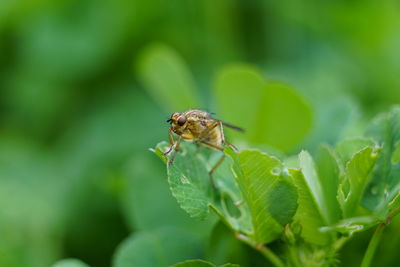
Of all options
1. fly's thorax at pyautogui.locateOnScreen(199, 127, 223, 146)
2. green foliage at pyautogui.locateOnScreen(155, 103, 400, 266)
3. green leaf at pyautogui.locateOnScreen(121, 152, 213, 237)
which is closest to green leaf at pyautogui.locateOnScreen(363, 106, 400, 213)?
Answer: green foliage at pyautogui.locateOnScreen(155, 103, 400, 266)

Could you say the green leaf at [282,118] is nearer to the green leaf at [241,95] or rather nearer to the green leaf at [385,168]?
the green leaf at [241,95]

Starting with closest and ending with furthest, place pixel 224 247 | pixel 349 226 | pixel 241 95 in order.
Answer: pixel 349 226 < pixel 224 247 < pixel 241 95

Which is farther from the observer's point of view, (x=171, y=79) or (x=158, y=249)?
(x=171, y=79)

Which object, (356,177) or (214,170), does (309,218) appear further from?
(214,170)

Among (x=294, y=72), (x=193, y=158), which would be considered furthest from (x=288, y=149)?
(x=294, y=72)

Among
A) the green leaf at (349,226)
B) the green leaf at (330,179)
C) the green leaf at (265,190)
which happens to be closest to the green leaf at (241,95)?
the green leaf at (330,179)

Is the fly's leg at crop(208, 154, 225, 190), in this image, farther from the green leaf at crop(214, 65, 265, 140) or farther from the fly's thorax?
the green leaf at crop(214, 65, 265, 140)

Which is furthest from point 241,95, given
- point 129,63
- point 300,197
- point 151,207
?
point 129,63
